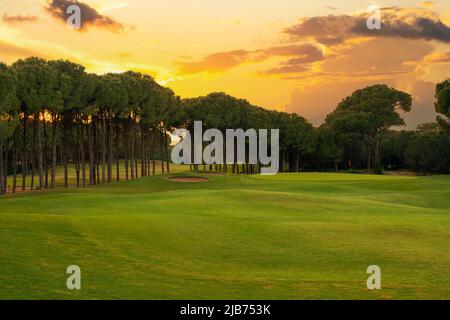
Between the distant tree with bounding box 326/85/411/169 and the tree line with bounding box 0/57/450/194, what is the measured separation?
0.30 metres

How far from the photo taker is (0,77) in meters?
58.9

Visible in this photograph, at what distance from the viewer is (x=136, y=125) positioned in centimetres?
10944

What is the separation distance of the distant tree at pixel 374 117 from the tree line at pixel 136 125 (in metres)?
0.30

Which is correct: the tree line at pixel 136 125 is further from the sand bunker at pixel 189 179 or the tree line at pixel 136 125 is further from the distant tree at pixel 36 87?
the sand bunker at pixel 189 179

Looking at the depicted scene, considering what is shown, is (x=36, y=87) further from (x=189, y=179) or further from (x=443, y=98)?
(x=443, y=98)

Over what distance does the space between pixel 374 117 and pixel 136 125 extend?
274 feet

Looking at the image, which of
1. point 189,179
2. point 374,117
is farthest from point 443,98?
point 374,117

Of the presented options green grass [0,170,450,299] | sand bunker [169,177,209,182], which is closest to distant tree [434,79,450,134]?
sand bunker [169,177,209,182]

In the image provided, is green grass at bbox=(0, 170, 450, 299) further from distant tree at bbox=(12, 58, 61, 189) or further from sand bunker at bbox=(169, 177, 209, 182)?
sand bunker at bbox=(169, 177, 209, 182)

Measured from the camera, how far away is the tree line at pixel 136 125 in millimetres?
76375

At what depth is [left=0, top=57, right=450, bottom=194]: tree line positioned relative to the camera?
7638cm

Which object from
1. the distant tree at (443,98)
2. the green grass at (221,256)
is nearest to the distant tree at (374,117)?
the distant tree at (443,98)

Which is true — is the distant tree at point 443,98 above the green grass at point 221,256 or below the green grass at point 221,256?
above
